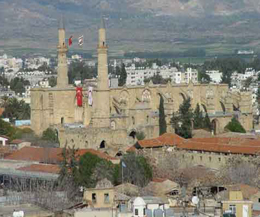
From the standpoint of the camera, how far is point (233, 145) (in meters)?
58.7

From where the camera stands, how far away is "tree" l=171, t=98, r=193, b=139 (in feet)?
230

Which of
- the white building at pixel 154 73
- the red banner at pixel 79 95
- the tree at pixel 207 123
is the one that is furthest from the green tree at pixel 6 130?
the white building at pixel 154 73

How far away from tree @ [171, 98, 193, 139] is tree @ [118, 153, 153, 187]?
17638 mm

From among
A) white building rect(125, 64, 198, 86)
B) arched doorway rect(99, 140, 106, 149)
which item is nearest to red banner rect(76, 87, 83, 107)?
arched doorway rect(99, 140, 106, 149)

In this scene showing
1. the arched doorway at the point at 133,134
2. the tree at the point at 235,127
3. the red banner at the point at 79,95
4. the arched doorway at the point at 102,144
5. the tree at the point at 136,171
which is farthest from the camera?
the red banner at the point at 79,95

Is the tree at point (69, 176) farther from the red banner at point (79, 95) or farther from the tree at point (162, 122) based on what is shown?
the red banner at point (79, 95)

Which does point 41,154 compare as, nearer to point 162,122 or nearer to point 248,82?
point 162,122

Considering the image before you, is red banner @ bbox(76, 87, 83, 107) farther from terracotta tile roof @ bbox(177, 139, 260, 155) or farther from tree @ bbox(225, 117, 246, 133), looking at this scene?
terracotta tile roof @ bbox(177, 139, 260, 155)

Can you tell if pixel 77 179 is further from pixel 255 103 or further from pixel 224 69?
pixel 224 69

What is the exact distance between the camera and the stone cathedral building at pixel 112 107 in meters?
69.5

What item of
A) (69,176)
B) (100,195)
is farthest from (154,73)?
(100,195)

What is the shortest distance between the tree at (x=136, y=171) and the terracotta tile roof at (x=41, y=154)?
5895mm

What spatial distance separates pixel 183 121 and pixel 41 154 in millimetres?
13638

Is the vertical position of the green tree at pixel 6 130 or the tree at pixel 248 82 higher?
the tree at pixel 248 82
